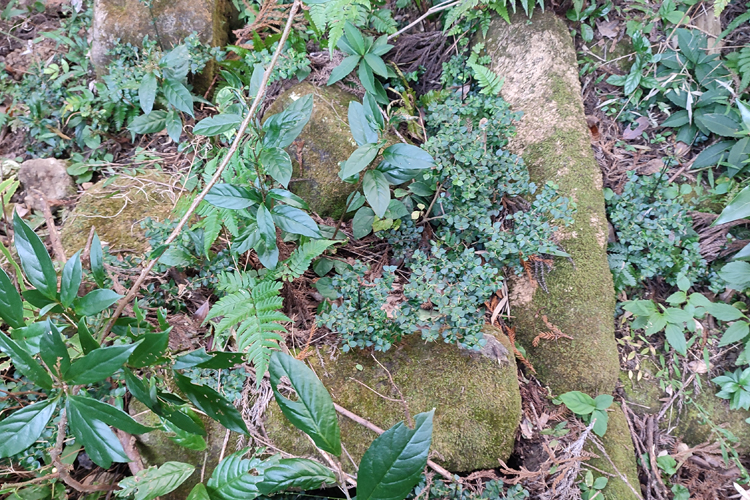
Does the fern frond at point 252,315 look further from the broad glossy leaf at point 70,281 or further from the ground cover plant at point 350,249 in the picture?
the broad glossy leaf at point 70,281

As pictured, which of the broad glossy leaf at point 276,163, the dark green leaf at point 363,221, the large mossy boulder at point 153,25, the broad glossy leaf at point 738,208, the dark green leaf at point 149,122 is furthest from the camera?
the large mossy boulder at point 153,25

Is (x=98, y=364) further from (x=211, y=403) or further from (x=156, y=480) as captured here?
(x=156, y=480)

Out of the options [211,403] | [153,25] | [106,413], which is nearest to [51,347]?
[106,413]

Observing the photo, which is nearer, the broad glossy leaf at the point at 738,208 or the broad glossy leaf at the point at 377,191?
the broad glossy leaf at the point at 377,191

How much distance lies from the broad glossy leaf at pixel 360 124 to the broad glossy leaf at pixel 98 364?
1.34m

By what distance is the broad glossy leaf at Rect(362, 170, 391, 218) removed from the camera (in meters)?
1.98

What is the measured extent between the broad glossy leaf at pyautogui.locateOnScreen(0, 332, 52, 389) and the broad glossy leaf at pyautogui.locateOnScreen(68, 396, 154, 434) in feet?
0.33

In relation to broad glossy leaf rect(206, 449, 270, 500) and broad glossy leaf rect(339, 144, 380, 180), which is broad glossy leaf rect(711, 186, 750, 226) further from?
broad glossy leaf rect(206, 449, 270, 500)

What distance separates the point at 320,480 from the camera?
1241 mm

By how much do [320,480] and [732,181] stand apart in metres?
3.11

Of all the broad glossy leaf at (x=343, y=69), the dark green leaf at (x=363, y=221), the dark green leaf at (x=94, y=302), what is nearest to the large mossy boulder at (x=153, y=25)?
the broad glossy leaf at (x=343, y=69)

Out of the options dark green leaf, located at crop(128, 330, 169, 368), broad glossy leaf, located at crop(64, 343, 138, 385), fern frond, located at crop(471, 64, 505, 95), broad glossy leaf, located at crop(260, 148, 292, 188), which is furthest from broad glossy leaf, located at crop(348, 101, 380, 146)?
broad glossy leaf, located at crop(64, 343, 138, 385)

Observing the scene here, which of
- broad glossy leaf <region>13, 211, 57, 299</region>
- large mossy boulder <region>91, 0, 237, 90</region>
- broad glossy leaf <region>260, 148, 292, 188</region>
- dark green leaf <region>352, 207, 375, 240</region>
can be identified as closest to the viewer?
broad glossy leaf <region>13, 211, 57, 299</region>

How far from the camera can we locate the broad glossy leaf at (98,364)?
1.19 metres
